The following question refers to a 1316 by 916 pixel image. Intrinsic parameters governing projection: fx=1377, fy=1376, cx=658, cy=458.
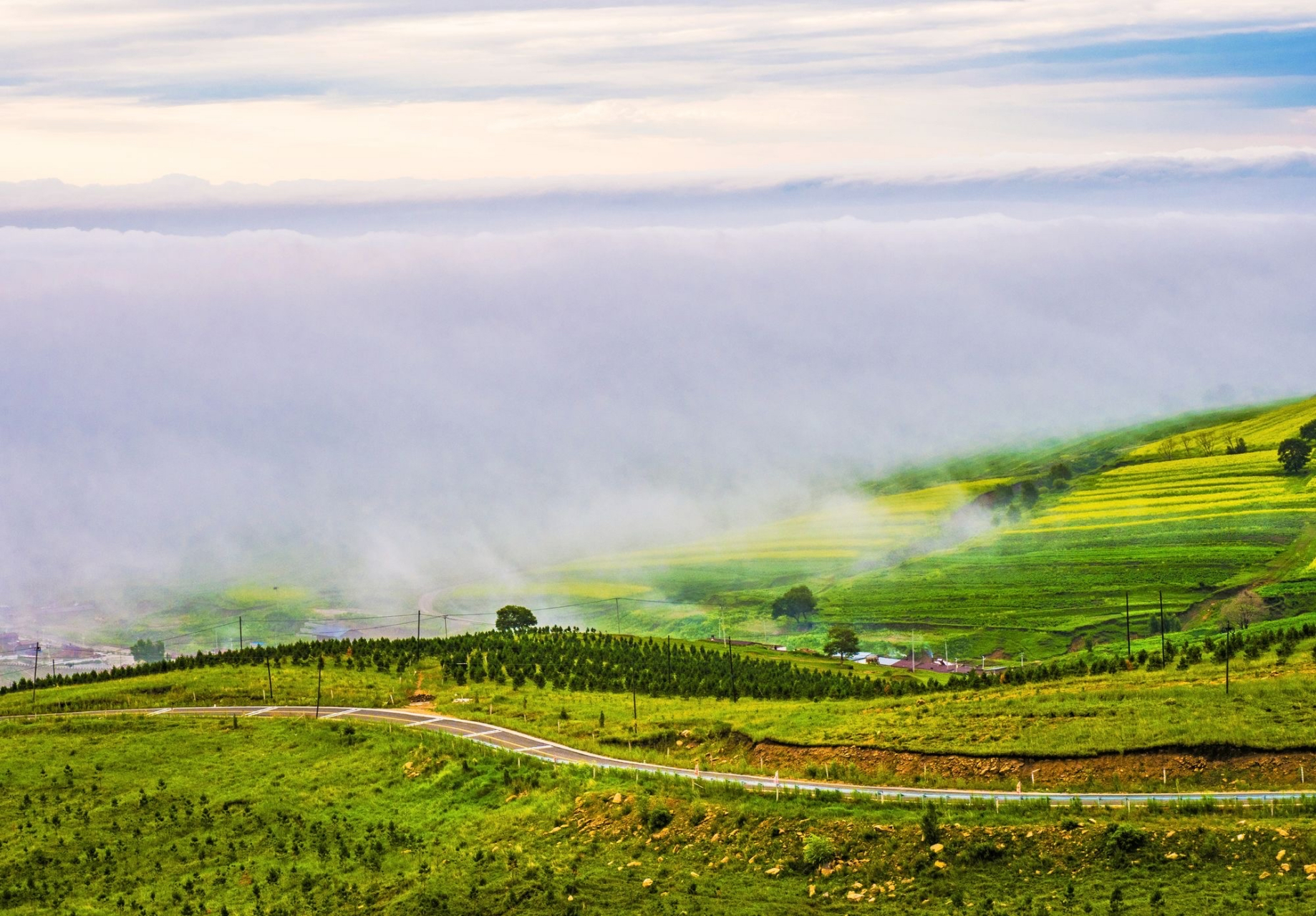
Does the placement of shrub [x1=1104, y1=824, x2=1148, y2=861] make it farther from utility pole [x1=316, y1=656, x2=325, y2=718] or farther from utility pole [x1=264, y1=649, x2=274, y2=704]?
utility pole [x1=264, y1=649, x2=274, y2=704]

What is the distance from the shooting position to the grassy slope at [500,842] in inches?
1972

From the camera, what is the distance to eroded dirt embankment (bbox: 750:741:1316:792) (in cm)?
6162

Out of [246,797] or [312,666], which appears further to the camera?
[312,666]

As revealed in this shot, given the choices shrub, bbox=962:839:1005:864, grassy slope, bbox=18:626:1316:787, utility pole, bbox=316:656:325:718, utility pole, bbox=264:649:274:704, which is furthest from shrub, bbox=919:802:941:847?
utility pole, bbox=264:649:274:704

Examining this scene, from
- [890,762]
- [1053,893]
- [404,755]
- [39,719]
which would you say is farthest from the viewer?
[39,719]

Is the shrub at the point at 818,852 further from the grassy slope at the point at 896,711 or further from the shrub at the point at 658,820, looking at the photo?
the grassy slope at the point at 896,711

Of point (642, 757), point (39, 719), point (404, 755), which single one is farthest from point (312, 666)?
point (642, 757)

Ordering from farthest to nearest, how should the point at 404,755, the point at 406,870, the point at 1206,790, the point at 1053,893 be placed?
the point at 404,755 → the point at 406,870 → the point at 1206,790 → the point at 1053,893

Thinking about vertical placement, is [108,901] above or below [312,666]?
below

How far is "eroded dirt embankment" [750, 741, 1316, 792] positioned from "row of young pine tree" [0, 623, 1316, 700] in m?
25.2

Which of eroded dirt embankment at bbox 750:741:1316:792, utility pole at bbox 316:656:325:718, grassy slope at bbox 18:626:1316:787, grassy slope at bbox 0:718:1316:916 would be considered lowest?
grassy slope at bbox 0:718:1316:916

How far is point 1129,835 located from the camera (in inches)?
1993

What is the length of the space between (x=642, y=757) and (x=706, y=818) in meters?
17.0

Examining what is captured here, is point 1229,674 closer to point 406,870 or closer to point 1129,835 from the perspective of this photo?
point 1129,835
